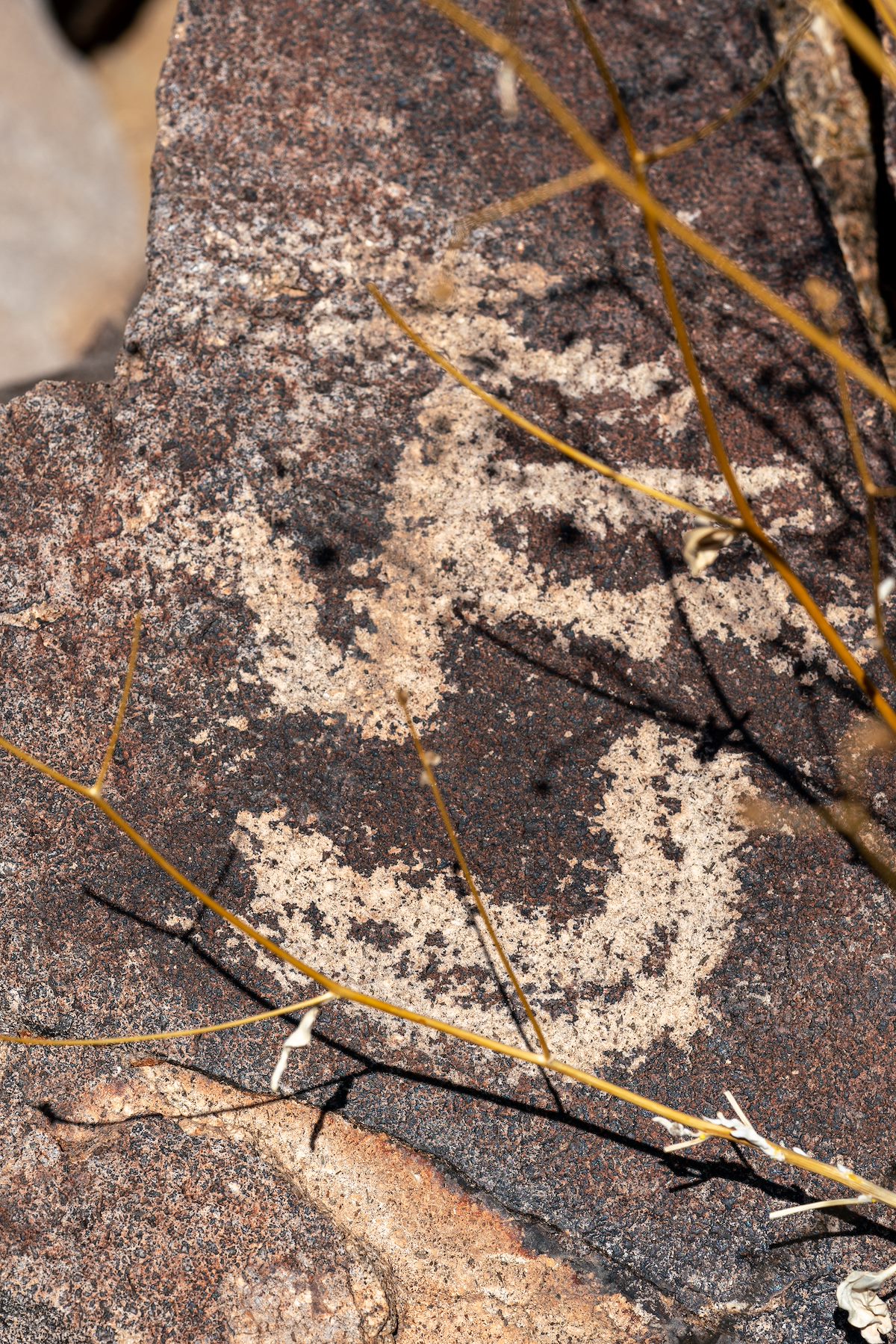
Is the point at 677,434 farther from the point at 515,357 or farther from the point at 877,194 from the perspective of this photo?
the point at 877,194

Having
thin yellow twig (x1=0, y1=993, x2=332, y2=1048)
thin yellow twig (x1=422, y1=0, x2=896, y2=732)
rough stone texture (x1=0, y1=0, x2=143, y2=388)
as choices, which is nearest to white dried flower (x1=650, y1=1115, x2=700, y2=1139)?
thin yellow twig (x1=0, y1=993, x2=332, y2=1048)

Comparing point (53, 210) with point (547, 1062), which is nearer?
point (547, 1062)

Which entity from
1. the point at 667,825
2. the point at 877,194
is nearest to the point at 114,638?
the point at 667,825

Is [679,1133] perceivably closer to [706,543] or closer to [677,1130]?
[677,1130]

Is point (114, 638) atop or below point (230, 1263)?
atop

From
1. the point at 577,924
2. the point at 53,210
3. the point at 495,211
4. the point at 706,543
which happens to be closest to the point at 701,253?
the point at 706,543

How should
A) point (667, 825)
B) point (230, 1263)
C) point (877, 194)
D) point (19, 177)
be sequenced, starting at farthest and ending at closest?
point (19, 177), point (877, 194), point (667, 825), point (230, 1263)
